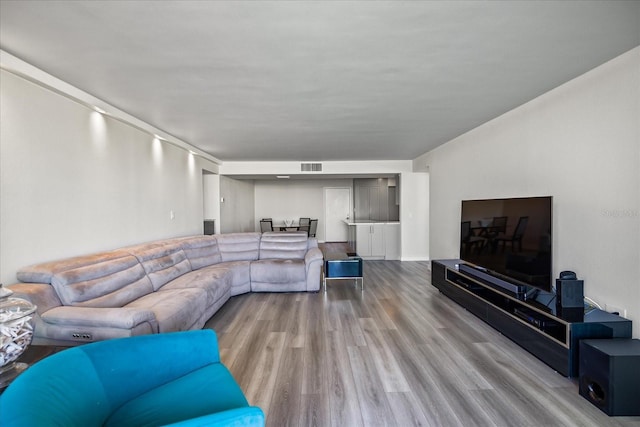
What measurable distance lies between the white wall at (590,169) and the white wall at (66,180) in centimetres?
465

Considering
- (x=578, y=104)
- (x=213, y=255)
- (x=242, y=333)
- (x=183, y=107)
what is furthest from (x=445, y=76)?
(x=213, y=255)

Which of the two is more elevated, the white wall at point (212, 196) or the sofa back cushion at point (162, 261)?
the white wall at point (212, 196)

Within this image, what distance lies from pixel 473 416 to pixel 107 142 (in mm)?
4247

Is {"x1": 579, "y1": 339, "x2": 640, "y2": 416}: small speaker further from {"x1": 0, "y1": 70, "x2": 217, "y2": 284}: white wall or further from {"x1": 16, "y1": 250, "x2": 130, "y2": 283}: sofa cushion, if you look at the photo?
{"x1": 0, "y1": 70, "x2": 217, "y2": 284}: white wall

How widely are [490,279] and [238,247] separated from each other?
12.0ft

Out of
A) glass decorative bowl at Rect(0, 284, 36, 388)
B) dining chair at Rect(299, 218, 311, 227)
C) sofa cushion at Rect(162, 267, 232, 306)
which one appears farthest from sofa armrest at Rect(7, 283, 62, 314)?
dining chair at Rect(299, 218, 311, 227)

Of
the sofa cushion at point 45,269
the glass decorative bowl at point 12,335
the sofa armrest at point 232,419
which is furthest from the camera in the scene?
the sofa cushion at point 45,269

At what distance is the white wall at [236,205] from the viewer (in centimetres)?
754

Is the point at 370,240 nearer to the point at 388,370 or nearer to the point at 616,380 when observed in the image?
the point at 388,370

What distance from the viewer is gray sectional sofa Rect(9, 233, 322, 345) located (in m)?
2.06

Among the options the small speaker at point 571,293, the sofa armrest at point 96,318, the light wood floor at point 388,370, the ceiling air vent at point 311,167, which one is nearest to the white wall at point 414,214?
the ceiling air vent at point 311,167

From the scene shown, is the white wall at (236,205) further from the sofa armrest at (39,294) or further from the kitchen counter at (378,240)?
the sofa armrest at (39,294)

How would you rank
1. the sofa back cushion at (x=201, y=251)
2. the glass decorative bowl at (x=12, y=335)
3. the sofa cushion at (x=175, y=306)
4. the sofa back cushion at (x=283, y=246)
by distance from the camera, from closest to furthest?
the glass decorative bowl at (x=12, y=335)
the sofa cushion at (x=175, y=306)
the sofa back cushion at (x=201, y=251)
the sofa back cushion at (x=283, y=246)

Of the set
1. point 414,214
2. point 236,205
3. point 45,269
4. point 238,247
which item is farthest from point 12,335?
point 236,205
